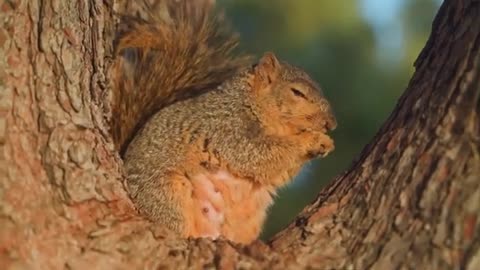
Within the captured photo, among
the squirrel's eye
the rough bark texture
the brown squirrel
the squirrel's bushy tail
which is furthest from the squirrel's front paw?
the rough bark texture

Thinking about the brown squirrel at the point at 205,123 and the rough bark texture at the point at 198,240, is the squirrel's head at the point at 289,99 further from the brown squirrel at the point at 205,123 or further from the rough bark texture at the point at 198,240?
the rough bark texture at the point at 198,240

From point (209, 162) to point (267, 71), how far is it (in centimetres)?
30

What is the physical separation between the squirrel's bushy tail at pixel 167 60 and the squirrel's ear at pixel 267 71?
4.0 inches

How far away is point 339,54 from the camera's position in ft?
14.8

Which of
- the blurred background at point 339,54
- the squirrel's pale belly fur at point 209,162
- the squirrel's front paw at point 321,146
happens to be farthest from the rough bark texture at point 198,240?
the blurred background at point 339,54

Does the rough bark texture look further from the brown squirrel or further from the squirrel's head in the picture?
the squirrel's head

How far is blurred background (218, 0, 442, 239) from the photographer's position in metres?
3.95

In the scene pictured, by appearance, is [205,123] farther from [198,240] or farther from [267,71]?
[198,240]

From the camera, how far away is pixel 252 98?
2137 millimetres

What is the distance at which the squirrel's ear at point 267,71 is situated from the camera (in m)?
2.14

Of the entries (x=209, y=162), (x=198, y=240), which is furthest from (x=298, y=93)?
(x=198, y=240)

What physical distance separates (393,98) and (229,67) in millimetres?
2051

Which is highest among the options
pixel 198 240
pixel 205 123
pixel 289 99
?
pixel 289 99

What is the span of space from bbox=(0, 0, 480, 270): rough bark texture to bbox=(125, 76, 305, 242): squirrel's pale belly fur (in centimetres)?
55
